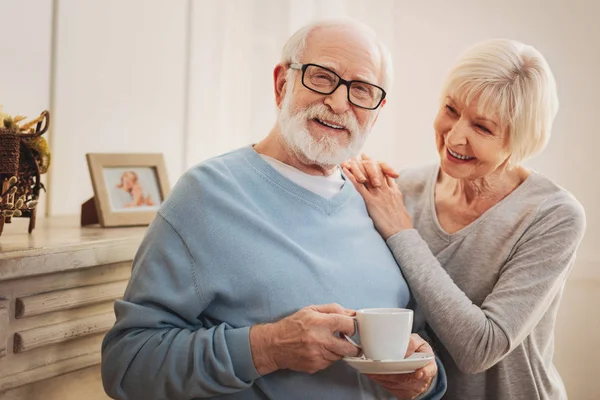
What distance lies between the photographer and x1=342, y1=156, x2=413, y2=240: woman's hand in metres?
1.71

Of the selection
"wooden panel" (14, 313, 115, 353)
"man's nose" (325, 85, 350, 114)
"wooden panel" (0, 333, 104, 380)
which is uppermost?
"man's nose" (325, 85, 350, 114)

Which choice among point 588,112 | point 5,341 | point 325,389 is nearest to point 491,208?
point 325,389

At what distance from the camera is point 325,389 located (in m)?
1.43

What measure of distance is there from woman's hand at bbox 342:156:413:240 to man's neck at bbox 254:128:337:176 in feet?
0.47

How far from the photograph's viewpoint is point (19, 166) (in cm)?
159

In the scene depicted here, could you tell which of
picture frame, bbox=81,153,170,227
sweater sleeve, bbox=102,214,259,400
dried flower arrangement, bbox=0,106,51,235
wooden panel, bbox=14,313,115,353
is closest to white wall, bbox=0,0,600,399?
picture frame, bbox=81,153,170,227

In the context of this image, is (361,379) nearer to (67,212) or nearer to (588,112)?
(67,212)

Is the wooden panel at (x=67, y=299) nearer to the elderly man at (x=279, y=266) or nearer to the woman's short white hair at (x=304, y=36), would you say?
the elderly man at (x=279, y=266)

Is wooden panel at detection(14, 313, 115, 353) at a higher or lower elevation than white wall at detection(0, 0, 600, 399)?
lower

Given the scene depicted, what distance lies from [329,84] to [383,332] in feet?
1.88

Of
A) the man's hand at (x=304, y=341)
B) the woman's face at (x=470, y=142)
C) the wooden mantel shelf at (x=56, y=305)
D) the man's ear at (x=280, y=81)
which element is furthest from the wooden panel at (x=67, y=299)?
the woman's face at (x=470, y=142)

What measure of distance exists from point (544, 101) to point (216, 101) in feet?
4.48

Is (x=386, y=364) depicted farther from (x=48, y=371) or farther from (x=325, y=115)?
(x=48, y=371)

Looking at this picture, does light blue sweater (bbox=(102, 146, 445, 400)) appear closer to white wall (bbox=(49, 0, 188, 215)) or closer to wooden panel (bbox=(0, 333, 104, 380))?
wooden panel (bbox=(0, 333, 104, 380))
